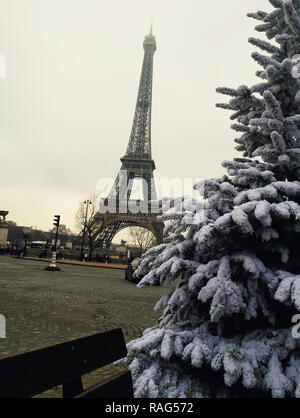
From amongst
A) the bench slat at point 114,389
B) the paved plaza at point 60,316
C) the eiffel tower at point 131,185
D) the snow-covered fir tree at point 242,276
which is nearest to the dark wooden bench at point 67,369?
the bench slat at point 114,389

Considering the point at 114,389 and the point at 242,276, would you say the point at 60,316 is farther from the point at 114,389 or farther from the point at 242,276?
the point at 114,389

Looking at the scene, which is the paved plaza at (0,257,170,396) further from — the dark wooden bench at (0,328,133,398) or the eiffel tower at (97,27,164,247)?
the eiffel tower at (97,27,164,247)

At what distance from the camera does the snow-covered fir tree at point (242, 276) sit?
224cm

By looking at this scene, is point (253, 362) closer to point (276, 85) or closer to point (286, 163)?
point (286, 163)

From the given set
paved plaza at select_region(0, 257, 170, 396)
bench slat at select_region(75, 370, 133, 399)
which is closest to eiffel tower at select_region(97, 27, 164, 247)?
paved plaza at select_region(0, 257, 170, 396)

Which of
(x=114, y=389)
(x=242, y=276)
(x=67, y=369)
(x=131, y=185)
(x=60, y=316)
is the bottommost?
(x=60, y=316)

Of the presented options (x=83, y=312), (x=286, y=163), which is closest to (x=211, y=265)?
(x=286, y=163)

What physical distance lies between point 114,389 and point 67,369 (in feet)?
1.28

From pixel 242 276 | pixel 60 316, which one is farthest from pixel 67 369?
pixel 60 316

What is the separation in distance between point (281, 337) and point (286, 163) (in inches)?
62.6

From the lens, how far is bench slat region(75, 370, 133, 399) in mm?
1445

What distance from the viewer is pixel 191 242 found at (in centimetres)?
274

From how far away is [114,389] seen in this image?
5.38ft

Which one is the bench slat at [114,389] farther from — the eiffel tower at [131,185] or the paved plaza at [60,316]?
the eiffel tower at [131,185]
